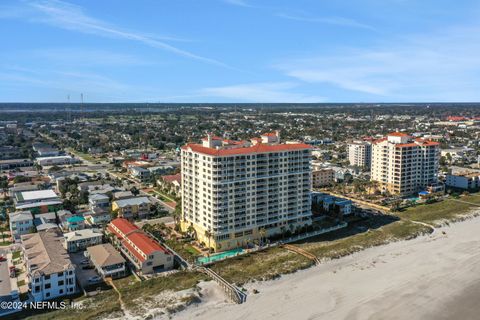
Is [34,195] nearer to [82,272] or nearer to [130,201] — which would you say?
[130,201]

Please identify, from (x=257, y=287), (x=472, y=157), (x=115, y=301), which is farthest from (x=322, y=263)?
(x=472, y=157)

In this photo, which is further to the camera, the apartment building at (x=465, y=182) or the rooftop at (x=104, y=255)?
the apartment building at (x=465, y=182)

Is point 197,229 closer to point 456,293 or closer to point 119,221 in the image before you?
point 119,221

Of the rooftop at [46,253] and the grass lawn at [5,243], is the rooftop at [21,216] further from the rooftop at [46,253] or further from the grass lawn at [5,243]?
the rooftop at [46,253]

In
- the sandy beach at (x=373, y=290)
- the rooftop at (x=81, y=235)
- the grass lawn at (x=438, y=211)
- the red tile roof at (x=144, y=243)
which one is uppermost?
the red tile roof at (x=144, y=243)

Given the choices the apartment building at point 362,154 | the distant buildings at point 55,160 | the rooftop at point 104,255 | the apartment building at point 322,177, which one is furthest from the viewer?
the distant buildings at point 55,160

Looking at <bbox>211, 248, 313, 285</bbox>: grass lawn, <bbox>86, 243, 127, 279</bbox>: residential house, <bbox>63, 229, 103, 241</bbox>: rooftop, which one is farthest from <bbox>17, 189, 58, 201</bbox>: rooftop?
<bbox>211, 248, 313, 285</bbox>: grass lawn

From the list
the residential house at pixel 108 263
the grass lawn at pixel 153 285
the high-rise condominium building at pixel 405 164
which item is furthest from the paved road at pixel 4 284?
the high-rise condominium building at pixel 405 164
